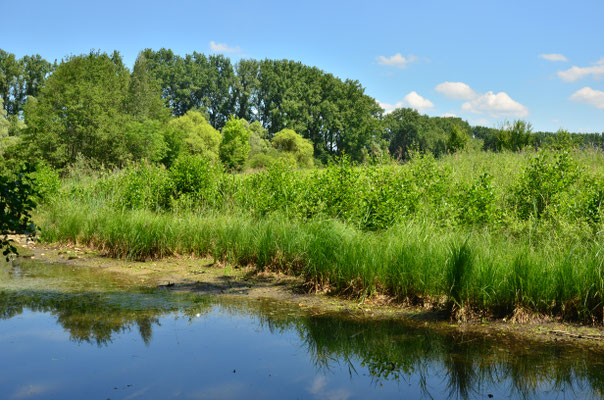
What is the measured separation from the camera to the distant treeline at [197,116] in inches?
1255

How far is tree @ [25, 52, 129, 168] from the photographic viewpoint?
3141cm

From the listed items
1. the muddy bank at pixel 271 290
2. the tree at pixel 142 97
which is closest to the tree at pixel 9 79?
the tree at pixel 142 97

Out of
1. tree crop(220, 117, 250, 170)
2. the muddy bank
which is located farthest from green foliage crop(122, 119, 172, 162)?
the muddy bank

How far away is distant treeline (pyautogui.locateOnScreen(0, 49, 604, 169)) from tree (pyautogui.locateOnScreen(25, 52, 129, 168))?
0.25 ft

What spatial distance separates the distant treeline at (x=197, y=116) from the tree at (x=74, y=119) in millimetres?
75

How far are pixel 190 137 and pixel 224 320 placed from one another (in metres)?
42.9

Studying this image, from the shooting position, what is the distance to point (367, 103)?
57594mm

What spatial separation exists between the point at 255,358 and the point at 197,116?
1967 inches

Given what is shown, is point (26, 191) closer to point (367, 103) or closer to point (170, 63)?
point (367, 103)

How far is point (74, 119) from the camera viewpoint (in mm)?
31969

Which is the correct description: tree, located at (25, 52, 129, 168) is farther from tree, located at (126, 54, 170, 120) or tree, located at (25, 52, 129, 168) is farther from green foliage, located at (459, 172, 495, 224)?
green foliage, located at (459, 172, 495, 224)

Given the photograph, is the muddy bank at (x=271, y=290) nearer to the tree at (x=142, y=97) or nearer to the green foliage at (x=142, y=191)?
the green foliage at (x=142, y=191)

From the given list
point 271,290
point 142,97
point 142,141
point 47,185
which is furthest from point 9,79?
point 271,290

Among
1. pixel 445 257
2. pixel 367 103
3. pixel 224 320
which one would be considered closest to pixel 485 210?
pixel 445 257
